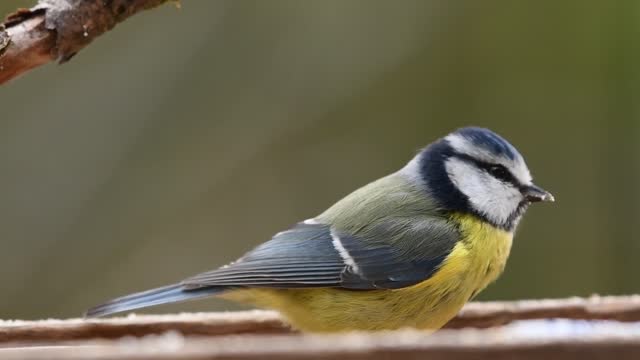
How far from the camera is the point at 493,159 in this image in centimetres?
192

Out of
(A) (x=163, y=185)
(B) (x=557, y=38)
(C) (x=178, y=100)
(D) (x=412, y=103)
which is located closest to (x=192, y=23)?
(C) (x=178, y=100)

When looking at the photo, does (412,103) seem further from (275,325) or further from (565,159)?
(275,325)

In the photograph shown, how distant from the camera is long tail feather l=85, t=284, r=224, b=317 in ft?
5.39

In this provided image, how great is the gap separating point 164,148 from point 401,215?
181 centimetres

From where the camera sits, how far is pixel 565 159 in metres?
3.63

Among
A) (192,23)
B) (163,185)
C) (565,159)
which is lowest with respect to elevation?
(565,159)

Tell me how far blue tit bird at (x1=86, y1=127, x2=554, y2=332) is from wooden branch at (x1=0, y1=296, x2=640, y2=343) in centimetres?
3

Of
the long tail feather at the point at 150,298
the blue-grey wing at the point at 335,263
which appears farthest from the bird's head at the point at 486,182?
the long tail feather at the point at 150,298

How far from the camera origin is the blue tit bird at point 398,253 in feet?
5.64

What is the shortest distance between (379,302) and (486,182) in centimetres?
36

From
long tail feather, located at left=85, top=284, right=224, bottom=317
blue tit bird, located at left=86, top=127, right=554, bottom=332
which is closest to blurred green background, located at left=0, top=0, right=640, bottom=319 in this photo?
blue tit bird, located at left=86, top=127, right=554, bottom=332

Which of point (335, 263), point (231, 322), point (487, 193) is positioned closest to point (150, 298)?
point (231, 322)

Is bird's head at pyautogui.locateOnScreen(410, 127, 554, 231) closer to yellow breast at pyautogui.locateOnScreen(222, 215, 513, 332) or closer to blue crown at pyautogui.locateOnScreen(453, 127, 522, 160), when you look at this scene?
blue crown at pyautogui.locateOnScreen(453, 127, 522, 160)

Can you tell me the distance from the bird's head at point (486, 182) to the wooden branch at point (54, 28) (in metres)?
0.76
